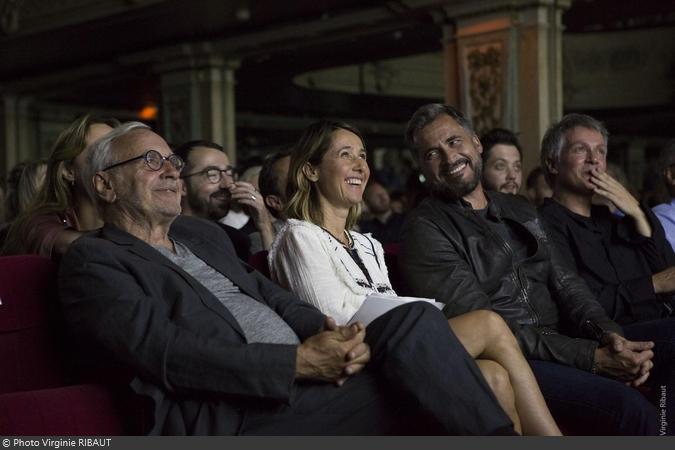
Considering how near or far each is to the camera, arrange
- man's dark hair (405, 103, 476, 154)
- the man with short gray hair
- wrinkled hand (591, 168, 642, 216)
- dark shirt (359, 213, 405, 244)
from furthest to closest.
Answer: dark shirt (359, 213, 405, 244) < wrinkled hand (591, 168, 642, 216) < man's dark hair (405, 103, 476, 154) < the man with short gray hair

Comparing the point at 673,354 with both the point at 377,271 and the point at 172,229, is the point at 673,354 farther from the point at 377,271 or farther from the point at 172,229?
the point at 172,229

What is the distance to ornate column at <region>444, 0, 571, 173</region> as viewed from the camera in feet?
27.2

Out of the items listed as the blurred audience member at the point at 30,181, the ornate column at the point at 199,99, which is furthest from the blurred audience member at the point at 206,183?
the ornate column at the point at 199,99

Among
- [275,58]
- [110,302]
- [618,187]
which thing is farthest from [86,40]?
[110,302]

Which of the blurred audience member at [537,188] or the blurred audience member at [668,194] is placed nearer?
the blurred audience member at [668,194]

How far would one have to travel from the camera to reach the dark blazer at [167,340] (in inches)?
82.5

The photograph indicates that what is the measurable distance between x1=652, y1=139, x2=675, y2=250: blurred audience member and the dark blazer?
2.36 m

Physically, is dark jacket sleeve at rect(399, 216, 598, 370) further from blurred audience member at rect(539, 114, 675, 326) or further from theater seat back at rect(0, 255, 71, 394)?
theater seat back at rect(0, 255, 71, 394)

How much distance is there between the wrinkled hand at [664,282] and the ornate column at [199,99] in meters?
8.65

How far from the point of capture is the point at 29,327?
7.52 feet

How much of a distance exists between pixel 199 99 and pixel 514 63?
468 cm

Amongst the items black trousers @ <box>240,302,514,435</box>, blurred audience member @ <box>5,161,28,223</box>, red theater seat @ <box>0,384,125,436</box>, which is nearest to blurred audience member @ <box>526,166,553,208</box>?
blurred audience member @ <box>5,161,28,223</box>

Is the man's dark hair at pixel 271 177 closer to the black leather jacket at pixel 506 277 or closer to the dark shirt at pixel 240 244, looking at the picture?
the dark shirt at pixel 240 244

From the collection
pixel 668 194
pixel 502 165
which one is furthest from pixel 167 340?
pixel 668 194
